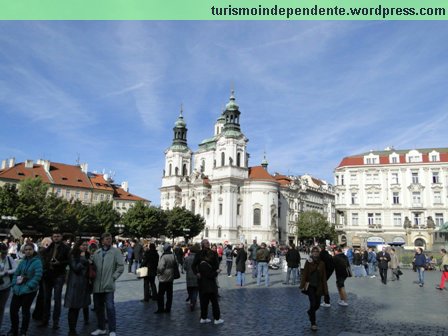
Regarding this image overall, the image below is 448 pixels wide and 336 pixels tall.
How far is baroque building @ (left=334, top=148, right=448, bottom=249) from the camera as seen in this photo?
60.8 meters

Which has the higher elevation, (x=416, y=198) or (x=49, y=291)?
(x=416, y=198)

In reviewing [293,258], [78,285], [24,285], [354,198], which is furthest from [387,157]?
[24,285]

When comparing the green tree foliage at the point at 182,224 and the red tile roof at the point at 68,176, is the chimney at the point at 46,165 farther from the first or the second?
the green tree foliage at the point at 182,224

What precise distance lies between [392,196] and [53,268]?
6154 centimetres

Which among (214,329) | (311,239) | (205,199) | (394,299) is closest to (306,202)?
(311,239)

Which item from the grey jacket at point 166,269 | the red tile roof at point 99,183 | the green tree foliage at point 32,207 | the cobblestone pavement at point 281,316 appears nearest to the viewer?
the cobblestone pavement at point 281,316

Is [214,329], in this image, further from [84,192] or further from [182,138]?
[182,138]

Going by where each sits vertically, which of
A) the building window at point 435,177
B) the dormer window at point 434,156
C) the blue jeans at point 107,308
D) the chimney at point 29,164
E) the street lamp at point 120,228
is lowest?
the blue jeans at point 107,308

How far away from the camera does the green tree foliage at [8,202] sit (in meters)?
51.1

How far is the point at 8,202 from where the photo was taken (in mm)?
51344

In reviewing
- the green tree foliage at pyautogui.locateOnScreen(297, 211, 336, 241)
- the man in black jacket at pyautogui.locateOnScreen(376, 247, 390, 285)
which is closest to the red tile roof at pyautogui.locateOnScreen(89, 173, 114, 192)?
the green tree foliage at pyautogui.locateOnScreen(297, 211, 336, 241)

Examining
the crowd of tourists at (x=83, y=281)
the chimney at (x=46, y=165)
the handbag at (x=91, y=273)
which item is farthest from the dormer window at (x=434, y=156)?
the chimney at (x=46, y=165)

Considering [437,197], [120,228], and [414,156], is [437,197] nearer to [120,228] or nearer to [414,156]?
[414,156]

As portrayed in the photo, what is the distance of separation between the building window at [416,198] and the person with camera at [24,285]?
62999 millimetres
